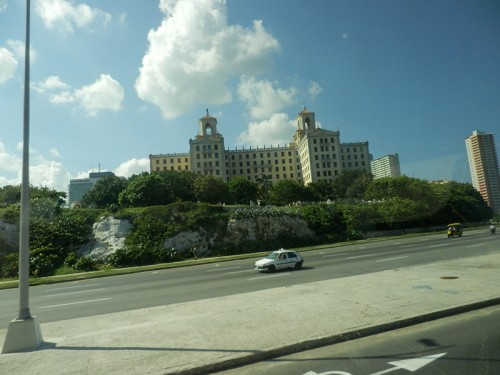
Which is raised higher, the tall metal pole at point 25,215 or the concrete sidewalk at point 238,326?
the tall metal pole at point 25,215

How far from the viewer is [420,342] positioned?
271 inches

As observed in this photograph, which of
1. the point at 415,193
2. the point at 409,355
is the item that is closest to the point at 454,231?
the point at 415,193

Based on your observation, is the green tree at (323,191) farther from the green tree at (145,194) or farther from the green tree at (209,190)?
the green tree at (145,194)

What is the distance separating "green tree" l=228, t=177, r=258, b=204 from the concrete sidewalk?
69.4m

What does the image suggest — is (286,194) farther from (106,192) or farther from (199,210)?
(106,192)

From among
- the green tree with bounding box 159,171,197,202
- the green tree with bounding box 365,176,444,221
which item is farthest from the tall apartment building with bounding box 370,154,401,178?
the green tree with bounding box 159,171,197,202

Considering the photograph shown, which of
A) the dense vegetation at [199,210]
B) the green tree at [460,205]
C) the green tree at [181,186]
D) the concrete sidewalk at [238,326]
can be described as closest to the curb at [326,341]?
the concrete sidewalk at [238,326]

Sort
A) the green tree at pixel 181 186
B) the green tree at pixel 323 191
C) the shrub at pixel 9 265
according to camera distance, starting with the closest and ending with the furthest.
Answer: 1. the shrub at pixel 9 265
2. the green tree at pixel 181 186
3. the green tree at pixel 323 191

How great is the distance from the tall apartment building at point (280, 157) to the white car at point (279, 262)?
333 ft

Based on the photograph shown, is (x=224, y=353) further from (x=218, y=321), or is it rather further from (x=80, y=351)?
(x=80, y=351)

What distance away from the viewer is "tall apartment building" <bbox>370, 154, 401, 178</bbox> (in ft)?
569

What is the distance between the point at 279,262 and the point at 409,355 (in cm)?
Answer: 1435

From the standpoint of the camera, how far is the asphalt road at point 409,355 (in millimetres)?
5616

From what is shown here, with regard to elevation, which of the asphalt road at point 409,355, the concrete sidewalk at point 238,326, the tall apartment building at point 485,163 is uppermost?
the tall apartment building at point 485,163
